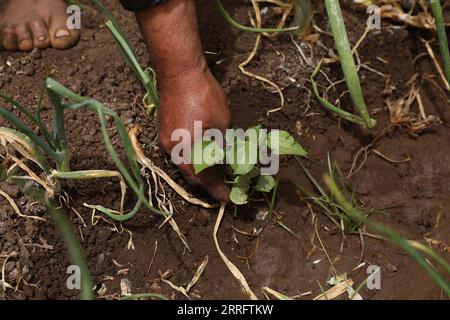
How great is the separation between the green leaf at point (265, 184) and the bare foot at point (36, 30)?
644 millimetres

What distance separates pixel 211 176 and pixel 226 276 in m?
0.23

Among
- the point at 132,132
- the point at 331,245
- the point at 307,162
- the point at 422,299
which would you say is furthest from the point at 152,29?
the point at 422,299

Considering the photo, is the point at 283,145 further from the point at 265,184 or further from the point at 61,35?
the point at 61,35

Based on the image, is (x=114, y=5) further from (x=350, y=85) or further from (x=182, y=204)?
(x=350, y=85)

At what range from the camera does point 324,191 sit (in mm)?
1435

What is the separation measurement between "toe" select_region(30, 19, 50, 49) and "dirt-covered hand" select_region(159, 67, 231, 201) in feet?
1.39

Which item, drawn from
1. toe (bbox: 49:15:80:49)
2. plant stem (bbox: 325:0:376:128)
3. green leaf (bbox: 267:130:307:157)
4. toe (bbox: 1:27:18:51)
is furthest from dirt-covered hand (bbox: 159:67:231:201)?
toe (bbox: 1:27:18:51)

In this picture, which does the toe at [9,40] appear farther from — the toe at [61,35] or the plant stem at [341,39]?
the plant stem at [341,39]

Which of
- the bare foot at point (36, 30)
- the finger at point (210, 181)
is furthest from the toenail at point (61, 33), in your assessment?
the finger at point (210, 181)

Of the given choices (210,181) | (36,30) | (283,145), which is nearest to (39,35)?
(36,30)

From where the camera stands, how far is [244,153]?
123cm

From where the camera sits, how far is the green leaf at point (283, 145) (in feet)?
4.04

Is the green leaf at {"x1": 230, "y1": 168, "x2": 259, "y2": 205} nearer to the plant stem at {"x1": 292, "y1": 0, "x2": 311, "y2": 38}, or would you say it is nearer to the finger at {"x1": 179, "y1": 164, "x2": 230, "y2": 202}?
the finger at {"x1": 179, "y1": 164, "x2": 230, "y2": 202}

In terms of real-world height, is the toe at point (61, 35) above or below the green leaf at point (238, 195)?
above
